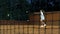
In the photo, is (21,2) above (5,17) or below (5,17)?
above

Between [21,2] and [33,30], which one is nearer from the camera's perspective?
[33,30]

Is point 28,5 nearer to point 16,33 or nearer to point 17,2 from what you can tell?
point 17,2

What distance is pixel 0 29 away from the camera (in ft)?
13.7

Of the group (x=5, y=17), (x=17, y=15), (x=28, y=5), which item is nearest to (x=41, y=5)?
(x=28, y=5)

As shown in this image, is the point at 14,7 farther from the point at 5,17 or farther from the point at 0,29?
the point at 0,29

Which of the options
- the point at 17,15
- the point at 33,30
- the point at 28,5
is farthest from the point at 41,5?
the point at 33,30

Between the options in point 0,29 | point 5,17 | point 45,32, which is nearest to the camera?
point 45,32

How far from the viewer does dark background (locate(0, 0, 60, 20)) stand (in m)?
6.02

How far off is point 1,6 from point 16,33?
2.40 metres

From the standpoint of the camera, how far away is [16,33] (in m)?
4.00

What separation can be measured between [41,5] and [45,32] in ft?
8.09

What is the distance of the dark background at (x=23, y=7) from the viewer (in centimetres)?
602

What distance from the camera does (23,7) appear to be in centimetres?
623

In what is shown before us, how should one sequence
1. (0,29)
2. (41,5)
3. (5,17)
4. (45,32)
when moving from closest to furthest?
(45,32), (0,29), (5,17), (41,5)
